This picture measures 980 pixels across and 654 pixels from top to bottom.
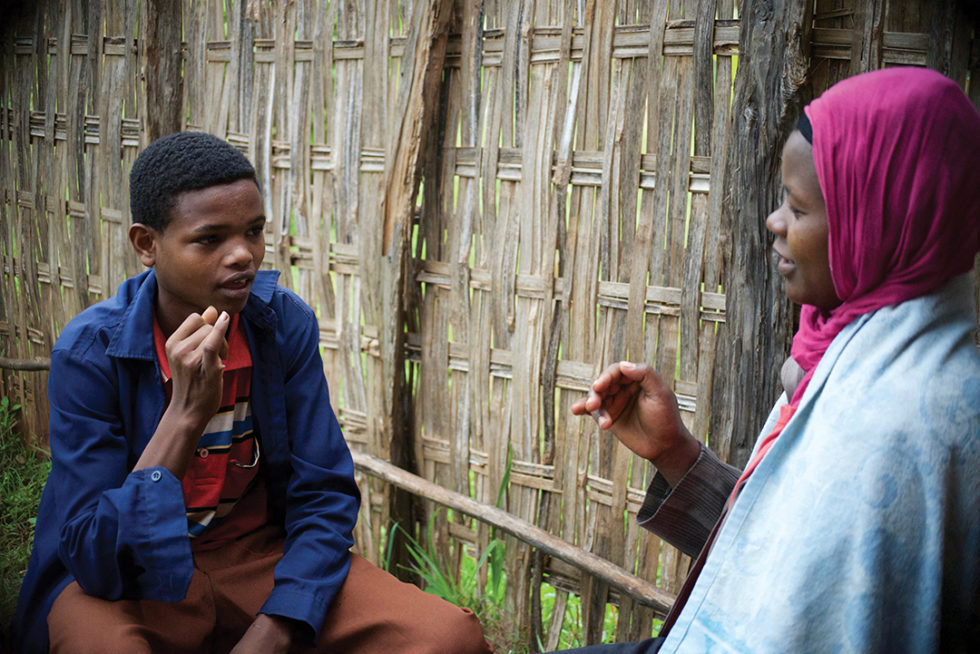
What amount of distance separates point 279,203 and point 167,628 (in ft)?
7.45

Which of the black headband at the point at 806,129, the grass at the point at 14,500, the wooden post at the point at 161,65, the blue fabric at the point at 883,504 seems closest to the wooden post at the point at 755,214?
the black headband at the point at 806,129

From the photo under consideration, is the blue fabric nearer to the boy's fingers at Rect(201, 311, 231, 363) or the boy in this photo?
the boy

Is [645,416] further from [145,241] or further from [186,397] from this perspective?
[145,241]

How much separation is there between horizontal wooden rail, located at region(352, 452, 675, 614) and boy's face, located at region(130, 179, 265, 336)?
148cm

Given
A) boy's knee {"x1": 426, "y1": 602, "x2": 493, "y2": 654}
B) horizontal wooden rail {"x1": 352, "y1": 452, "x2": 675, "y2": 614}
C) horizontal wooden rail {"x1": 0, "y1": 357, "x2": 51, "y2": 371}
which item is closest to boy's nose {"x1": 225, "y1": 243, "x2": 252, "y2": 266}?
boy's knee {"x1": 426, "y1": 602, "x2": 493, "y2": 654}

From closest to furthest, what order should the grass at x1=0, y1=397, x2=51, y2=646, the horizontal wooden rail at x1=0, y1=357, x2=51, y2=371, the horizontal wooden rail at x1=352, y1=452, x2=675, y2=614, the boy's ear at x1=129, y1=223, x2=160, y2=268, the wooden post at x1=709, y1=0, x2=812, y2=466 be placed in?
the boy's ear at x1=129, y1=223, x2=160, y2=268, the wooden post at x1=709, y1=0, x2=812, y2=466, the horizontal wooden rail at x1=352, y1=452, x2=675, y2=614, the grass at x1=0, y1=397, x2=51, y2=646, the horizontal wooden rail at x1=0, y1=357, x2=51, y2=371

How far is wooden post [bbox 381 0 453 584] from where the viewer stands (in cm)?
324

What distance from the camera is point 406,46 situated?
3293 millimetres

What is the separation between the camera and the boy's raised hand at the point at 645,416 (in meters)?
1.85

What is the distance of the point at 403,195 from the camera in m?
3.38

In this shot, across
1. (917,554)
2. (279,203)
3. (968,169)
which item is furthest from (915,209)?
(279,203)

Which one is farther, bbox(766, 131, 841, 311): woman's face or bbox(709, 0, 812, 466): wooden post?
bbox(709, 0, 812, 466): wooden post

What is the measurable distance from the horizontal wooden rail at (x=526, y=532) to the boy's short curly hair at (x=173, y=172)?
168 centimetres

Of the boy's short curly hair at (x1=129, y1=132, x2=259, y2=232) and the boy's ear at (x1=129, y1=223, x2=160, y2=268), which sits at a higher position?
the boy's short curly hair at (x1=129, y1=132, x2=259, y2=232)
